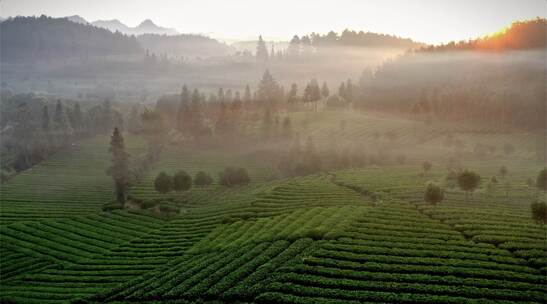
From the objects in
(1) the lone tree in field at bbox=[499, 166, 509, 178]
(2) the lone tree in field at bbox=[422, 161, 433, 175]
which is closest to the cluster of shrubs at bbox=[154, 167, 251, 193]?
(2) the lone tree in field at bbox=[422, 161, 433, 175]

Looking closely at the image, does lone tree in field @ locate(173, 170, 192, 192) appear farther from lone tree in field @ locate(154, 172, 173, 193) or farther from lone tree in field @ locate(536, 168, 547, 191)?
lone tree in field @ locate(536, 168, 547, 191)

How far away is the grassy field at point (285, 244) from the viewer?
40188 millimetres

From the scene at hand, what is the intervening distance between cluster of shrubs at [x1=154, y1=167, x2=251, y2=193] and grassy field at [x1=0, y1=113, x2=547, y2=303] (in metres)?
1.84

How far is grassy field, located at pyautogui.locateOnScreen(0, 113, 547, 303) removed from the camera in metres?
40.2

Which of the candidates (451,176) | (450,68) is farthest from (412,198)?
(450,68)

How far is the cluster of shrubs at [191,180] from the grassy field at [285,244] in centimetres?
184

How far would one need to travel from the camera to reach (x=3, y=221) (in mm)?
68625

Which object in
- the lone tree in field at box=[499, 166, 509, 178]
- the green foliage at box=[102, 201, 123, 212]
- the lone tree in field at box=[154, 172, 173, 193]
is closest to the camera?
the green foliage at box=[102, 201, 123, 212]

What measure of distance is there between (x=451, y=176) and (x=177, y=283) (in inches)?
1966

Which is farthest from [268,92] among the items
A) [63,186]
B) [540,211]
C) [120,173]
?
[540,211]

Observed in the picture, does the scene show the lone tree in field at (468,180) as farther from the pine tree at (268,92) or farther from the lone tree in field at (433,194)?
the pine tree at (268,92)

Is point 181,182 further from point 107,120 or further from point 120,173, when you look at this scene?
point 107,120

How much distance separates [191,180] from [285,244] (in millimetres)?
44441

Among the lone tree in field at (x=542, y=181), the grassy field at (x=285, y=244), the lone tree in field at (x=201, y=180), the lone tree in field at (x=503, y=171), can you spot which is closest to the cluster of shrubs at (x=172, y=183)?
the grassy field at (x=285, y=244)
